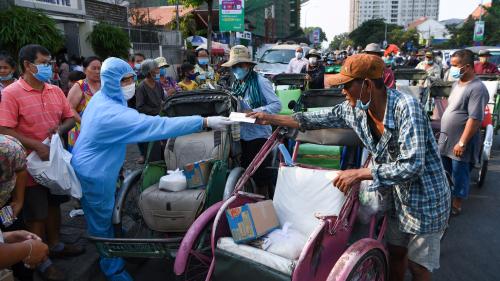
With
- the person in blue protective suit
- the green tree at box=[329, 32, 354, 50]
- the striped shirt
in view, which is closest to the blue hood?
the person in blue protective suit

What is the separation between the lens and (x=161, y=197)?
3.29m

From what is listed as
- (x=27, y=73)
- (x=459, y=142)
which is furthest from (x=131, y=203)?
(x=459, y=142)

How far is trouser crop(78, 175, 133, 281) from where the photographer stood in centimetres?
310

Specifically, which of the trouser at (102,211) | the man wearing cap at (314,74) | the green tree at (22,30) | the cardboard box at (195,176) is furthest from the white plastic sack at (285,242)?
the green tree at (22,30)

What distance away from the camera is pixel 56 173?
301cm

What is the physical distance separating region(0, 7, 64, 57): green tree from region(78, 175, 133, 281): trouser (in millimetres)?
5262

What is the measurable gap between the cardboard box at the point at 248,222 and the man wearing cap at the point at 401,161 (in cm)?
57

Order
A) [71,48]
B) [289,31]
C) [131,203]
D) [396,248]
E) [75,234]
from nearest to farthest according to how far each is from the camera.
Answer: [396,248], [131,203], [75,234], [71,48], [289,31]

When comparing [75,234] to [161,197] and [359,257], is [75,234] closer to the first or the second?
[161,197]

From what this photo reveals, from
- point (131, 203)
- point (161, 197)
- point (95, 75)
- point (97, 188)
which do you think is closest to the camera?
→ point (97, 188)

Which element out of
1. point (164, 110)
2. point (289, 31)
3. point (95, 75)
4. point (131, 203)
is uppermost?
point (289, 31)

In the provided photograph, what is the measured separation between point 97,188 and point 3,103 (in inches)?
41.8

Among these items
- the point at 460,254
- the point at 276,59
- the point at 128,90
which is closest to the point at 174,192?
the point at 128,90

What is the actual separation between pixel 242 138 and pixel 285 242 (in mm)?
2004
